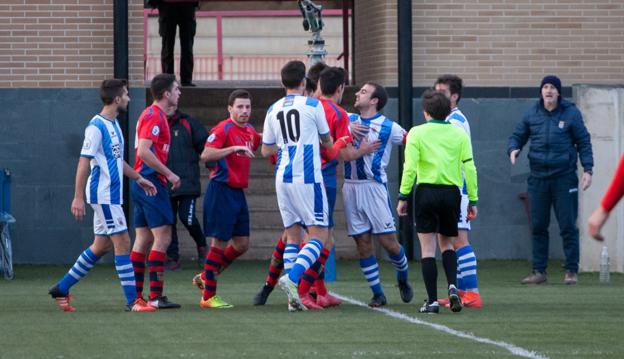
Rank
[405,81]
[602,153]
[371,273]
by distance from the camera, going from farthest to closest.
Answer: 1. [405,81]
2. [602,153]
3. [371,273]

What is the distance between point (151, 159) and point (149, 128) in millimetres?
286

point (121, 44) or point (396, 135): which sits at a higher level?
point (121, 44)

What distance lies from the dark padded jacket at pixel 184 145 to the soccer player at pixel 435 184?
17.6ft

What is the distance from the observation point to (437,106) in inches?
454

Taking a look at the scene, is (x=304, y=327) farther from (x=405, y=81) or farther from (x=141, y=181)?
(x=405, y=81)

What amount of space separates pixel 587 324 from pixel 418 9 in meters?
9.22

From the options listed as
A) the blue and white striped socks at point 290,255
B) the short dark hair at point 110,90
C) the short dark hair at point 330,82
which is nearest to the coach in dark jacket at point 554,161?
the short dark hair at point 330,82

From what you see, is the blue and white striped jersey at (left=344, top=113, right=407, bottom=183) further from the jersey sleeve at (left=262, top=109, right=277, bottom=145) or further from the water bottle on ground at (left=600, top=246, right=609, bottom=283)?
the water bottle on ground at (left=600, top=246, right=609, bottom=283)

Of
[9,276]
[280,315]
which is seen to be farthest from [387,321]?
[9,276]

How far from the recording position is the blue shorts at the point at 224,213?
39.9 ft

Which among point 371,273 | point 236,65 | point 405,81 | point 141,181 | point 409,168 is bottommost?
point 371,273

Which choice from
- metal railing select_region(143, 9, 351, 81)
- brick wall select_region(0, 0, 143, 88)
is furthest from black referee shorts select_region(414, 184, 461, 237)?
metal railing select_region(143, 9, 351, 81)

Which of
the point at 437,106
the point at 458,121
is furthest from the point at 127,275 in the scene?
the point at 458,121

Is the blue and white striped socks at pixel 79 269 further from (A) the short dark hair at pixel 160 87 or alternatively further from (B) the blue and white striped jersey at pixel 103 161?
(A) the short dark hair at pixel 160 87
